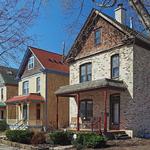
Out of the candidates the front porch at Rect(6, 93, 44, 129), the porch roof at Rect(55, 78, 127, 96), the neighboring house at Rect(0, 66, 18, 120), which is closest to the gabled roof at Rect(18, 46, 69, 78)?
the front porch at Rect(6, 93, 44, 129)

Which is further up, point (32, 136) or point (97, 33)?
point (97, 33)

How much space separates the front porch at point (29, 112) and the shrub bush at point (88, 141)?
16.1 metres

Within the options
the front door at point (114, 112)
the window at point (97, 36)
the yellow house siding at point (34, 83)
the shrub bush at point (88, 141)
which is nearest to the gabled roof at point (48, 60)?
the yellow house siding at point (34, 83)

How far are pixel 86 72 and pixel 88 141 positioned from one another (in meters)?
11.3

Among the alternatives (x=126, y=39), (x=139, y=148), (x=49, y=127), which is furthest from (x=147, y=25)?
(x=49, y=127)

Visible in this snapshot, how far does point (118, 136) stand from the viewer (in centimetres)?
2258

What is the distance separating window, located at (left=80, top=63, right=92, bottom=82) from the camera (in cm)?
2888

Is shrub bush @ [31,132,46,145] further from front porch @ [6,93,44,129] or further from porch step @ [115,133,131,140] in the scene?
front porch @ [6,93,44,129]

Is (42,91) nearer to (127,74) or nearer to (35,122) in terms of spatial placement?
(35,122)

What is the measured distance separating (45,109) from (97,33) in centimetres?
1137

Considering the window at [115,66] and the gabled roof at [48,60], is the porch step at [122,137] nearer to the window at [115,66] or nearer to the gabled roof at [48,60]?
the window at [115,66]

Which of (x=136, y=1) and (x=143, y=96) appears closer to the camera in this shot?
(x=136, y=1)

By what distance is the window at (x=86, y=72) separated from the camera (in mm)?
28881

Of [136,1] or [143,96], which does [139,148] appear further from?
[136,1]
